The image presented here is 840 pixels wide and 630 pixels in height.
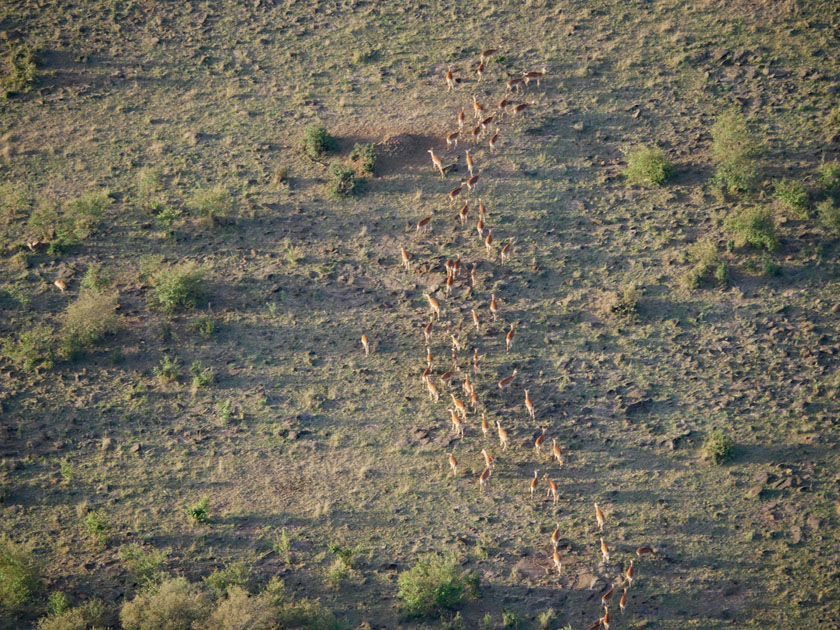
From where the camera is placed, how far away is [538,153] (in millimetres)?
34312

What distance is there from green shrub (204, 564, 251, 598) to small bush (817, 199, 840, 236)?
1821cm

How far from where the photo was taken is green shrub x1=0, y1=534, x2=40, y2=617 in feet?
80.5

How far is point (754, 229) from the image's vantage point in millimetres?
31312

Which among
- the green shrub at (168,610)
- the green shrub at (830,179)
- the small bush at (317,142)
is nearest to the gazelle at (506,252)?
the small bush at (317,142)

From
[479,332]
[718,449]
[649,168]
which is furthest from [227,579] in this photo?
[649,168]

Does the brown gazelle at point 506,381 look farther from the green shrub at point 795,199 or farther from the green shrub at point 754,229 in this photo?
the green shrub at point 795,199

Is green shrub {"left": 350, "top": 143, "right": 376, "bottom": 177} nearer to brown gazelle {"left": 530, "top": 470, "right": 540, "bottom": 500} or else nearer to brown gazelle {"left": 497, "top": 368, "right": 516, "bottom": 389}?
brown gazelle {"left": 497, "top": 368, "right": 516, "bottom": 389}

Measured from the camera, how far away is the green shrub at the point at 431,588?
2445 centimetres

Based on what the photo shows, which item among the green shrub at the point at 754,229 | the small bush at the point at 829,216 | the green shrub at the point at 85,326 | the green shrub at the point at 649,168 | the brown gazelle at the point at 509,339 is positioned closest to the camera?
the brown gazelle at the point at 509,339

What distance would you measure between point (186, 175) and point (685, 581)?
1882 centimetres

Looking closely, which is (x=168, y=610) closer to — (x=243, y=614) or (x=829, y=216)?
(x=243, y=614)

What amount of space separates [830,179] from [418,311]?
1231 centimetres

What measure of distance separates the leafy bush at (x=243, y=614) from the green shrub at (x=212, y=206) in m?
12.5

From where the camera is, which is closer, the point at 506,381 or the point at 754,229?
the point at 506,381
